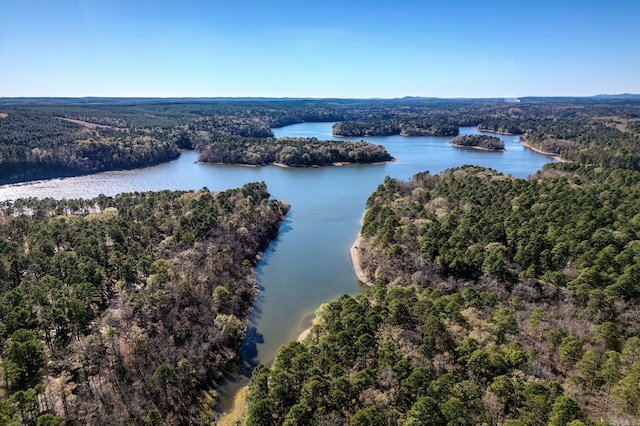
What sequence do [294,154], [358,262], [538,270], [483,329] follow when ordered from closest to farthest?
[483,329] < [538,270] < [358,262] < [294,154]

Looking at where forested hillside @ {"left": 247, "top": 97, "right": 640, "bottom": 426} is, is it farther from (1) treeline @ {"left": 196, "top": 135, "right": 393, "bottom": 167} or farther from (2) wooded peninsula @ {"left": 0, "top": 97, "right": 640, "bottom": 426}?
(1) treeline @ {"left": 196, "top": 135, "right": 393, "bottom": 167}

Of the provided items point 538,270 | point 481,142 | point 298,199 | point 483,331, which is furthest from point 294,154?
point 483,331

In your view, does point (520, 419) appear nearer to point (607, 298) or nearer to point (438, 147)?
point (607, 298)

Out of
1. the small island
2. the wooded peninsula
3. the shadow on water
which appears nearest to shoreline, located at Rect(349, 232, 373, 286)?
the wooded peninsula

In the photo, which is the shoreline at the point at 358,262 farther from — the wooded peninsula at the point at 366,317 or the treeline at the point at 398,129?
the treeline at the point at 398,129

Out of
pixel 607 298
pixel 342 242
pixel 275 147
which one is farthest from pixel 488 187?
pixel 275 147

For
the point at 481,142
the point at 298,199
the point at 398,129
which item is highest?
the point at 398,129

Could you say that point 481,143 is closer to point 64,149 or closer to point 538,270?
point 538,270
